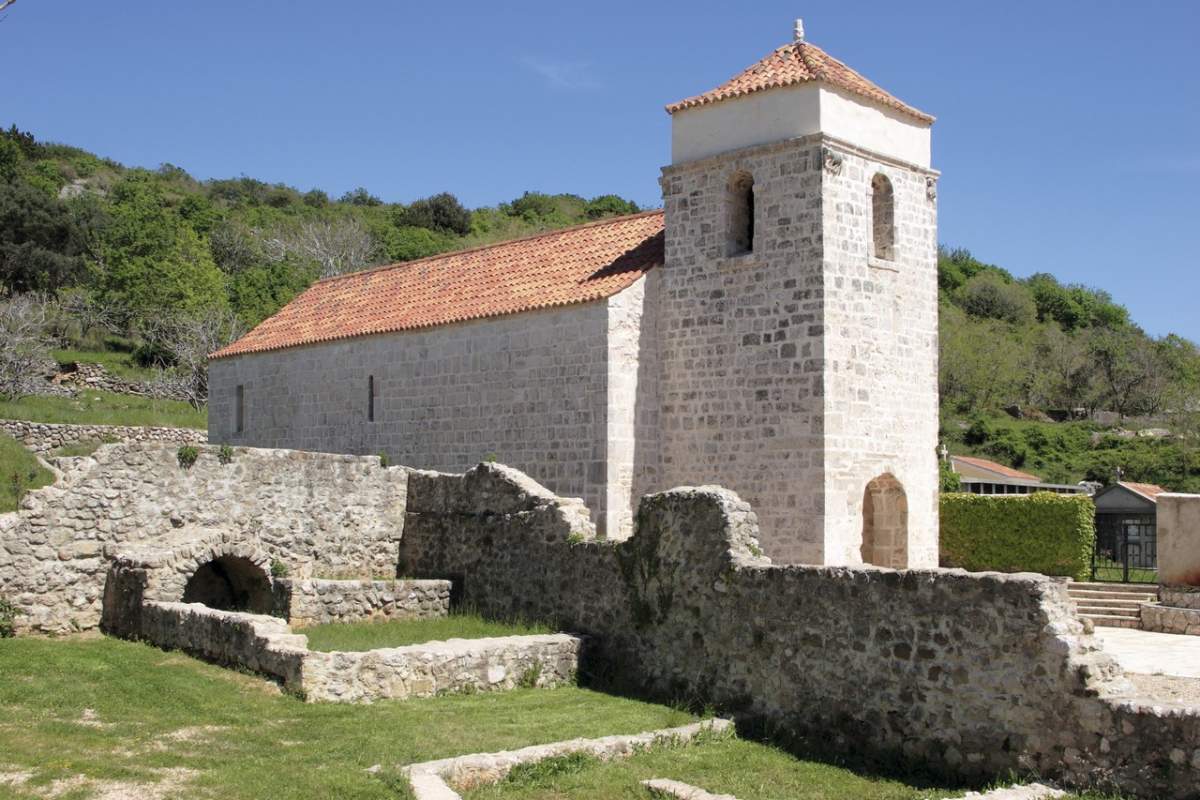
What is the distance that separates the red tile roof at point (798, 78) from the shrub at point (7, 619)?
42.4 feet

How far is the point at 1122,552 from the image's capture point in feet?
88.5

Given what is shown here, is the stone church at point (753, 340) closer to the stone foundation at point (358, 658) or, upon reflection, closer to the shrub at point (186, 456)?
the stone foundation at point (358, 658)

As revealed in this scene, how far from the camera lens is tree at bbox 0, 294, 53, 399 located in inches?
1468

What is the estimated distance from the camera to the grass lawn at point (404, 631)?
15.2 m

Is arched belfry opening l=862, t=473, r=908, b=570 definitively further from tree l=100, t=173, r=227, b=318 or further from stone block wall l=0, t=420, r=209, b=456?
tree l=100, t=173, r=227, b=318

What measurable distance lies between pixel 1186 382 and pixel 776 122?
5372 centimetres

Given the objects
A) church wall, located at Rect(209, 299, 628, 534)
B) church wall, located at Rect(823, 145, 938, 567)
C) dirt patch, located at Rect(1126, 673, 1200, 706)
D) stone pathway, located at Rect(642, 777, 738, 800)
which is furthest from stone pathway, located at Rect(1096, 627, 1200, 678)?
church wall, located at Rect(209, 299, 628, 534)

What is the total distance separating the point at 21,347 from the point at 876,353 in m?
30.6

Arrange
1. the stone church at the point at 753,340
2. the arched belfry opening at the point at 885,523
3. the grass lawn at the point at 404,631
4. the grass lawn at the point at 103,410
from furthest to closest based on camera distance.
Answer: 1. the grass lawn at the point at 103,410
2. the arched belfry opening at the point at 885,523
3. the stone church at the point at 753,340
4. the grass lawn at the point at 404,631

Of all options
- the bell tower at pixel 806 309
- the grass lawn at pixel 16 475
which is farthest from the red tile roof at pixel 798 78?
the grass lawn at pixel 16 475

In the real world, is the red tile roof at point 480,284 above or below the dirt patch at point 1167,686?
above

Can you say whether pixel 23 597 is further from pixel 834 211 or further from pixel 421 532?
pixel 834 211

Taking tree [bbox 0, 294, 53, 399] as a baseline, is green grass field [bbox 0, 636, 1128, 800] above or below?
below

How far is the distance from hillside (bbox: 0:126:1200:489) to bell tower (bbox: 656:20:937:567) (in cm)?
2576
